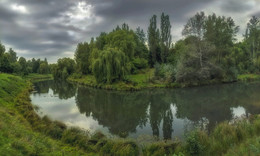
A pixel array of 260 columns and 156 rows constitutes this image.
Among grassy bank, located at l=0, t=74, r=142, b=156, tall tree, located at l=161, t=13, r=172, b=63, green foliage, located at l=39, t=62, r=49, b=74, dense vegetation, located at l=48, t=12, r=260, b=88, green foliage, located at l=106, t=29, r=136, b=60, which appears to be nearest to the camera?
grassy bank, located at l=0, t=74, r=142, b=156

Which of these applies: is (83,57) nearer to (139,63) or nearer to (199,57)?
Result: (139,63)

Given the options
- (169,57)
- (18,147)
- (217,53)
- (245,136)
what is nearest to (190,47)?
(217,53)

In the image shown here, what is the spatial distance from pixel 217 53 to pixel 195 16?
1151 cm

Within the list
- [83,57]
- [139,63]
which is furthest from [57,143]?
[83,57]

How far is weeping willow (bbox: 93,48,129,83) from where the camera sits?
3403cm

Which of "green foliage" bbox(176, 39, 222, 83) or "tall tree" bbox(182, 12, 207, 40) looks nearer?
"green foliage" bbox(176, 39, 222, 83)

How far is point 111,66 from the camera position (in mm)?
34000

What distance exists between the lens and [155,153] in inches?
258

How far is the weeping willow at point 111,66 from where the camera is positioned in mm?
34031

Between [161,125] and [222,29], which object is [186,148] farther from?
[222,29]

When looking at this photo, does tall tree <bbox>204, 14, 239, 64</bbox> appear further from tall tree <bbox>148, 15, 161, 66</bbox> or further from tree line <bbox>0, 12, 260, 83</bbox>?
tall tree <bbox>148, 15, 161, 66</bbox>

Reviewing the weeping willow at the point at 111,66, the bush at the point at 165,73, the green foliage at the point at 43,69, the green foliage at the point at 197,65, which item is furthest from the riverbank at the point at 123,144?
the green foliage at the point at 43,69

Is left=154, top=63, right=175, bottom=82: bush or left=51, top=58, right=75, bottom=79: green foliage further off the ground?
left=51, top=58, right=75, bottom=79: green foliage

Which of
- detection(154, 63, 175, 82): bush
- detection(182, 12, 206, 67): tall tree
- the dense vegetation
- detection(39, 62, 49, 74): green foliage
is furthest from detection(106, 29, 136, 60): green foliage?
detection(39, 62, 49, 74): green foliage
